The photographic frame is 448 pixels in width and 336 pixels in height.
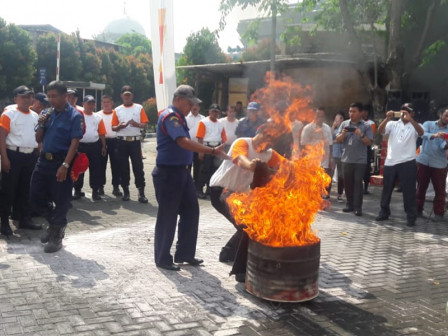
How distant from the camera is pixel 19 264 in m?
5.53

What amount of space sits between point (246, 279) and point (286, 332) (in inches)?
35.3

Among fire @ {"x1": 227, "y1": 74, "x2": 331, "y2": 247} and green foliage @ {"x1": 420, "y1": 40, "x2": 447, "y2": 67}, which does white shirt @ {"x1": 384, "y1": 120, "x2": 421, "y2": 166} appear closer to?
fire @ {"x1": 227, "y1": 74, "x2": 331, "y2": 247}

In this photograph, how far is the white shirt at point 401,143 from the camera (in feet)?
27.1

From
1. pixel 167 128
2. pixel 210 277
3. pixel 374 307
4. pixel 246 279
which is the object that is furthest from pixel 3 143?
pixel 374 307

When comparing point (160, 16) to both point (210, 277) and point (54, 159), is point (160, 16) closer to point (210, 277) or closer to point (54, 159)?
point (54, 159)

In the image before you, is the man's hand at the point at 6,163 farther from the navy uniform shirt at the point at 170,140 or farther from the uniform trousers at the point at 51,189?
the navy uniform shirt at the point at 170,140

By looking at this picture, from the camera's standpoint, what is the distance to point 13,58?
31.9m

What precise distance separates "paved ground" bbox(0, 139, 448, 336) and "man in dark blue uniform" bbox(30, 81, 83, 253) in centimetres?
38

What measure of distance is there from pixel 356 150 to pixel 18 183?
5753 mm

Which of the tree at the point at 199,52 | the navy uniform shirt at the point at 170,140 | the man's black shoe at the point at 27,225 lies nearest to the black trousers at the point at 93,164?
the man's black shoe at the point at 27,225

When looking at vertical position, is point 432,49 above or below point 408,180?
above

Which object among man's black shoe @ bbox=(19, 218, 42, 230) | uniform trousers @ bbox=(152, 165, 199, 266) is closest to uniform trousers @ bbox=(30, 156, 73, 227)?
man's black shoe @ bbox=(19, 218, 42, 230)

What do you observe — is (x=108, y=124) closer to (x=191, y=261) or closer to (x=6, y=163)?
(x=6, y=163)

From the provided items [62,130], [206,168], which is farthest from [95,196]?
[62,130]
